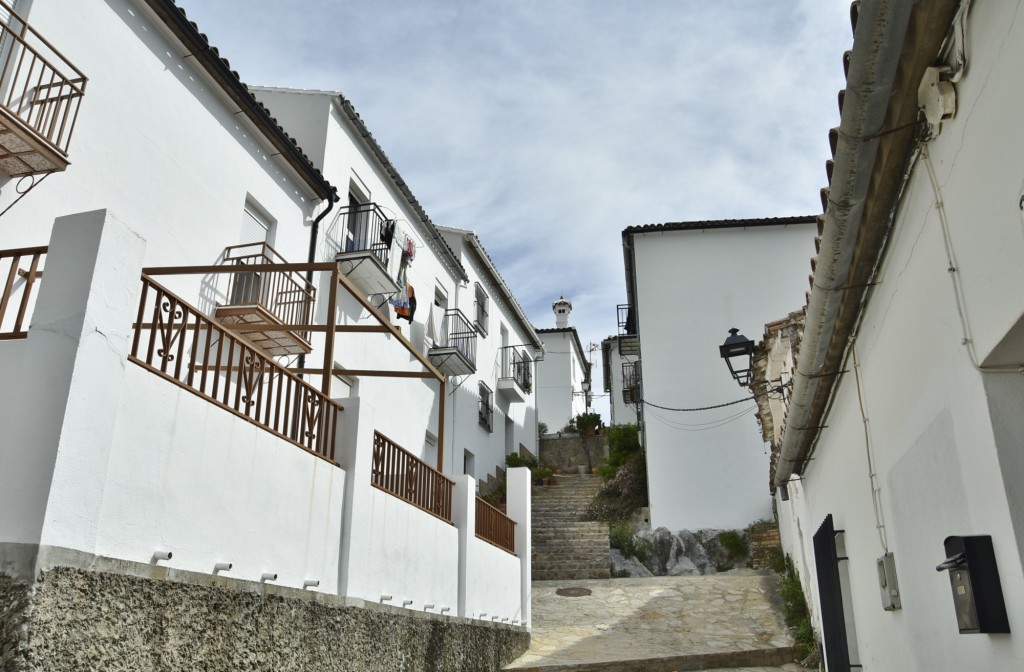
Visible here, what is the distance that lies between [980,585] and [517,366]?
78.2ft

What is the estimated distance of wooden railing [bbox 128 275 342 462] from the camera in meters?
5.81

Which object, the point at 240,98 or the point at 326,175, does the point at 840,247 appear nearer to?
the point at 240,98

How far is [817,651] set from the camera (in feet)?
36.1

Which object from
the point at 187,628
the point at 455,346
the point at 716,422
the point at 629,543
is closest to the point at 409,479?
the point at 187,628

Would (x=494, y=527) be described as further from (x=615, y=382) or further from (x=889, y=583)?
(x=615, y=382)

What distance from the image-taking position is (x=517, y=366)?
27.4 meters

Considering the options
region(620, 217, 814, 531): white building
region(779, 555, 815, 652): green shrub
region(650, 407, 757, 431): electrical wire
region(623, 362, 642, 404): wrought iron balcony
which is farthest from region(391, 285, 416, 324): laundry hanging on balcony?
region(623, 362, 642, 404): wrought iron balcony

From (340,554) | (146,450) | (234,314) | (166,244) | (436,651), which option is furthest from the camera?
(234,314)

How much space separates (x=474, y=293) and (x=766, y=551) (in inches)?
398

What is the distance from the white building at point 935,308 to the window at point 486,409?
18.0 meters

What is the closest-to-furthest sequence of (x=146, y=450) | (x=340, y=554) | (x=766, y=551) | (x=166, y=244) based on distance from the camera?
(x=146, y=450), (x=340, y=554), (x=166, y=244), (x=766, y=551)

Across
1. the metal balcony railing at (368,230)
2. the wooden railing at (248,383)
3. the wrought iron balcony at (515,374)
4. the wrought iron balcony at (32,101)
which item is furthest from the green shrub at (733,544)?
the wrought iron balcony at (32,101)

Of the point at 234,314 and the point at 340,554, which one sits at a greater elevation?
the point at 234,314

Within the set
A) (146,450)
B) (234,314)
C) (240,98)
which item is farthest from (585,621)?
(146,450)
